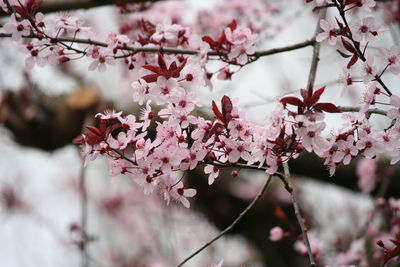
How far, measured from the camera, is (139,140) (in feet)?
4.70

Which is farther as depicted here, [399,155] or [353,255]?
[353,255]

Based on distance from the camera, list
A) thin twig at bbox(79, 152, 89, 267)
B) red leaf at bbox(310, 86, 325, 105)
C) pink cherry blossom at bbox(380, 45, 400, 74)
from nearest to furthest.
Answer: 1. red leaf at bbox(310, 86, 325, 105)
2. pink cherry blossom at bbox(380, 45, 400, 74)
3. thin twig at bbox(79, 152, 89, 267)

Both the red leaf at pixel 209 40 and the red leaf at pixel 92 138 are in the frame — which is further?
the red leaf at pixel 209 40

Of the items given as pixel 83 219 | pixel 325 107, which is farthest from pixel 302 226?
pixel 83 219

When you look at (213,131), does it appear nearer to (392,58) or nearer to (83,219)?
(392,58)

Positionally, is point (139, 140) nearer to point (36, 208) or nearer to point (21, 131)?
point (21, 131)

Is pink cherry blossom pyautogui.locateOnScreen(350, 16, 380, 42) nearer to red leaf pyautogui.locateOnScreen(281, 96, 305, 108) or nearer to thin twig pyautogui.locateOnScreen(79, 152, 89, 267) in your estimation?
red leaf pyautogui.locateOnScreen(281, 96, 305, 108)

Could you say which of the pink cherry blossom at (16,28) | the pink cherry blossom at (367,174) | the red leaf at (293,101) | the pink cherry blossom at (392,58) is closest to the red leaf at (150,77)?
the red leaf at (293,101)

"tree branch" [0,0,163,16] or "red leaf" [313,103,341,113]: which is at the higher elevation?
"red leaf" [313,103,341,113]

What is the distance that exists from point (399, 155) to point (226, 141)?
570 mm

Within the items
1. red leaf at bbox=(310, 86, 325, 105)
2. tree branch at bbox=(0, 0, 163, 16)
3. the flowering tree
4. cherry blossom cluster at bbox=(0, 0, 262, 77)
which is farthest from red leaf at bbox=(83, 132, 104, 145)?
tree branch at bbox=(0, 0, 163, 16)

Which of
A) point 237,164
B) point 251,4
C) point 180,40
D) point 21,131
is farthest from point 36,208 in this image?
point 237,164

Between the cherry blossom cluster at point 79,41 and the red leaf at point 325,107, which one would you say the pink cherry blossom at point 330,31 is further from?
the red leaf at point 325,107

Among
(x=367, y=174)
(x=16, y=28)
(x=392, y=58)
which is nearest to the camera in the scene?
(x=392, y=58)
